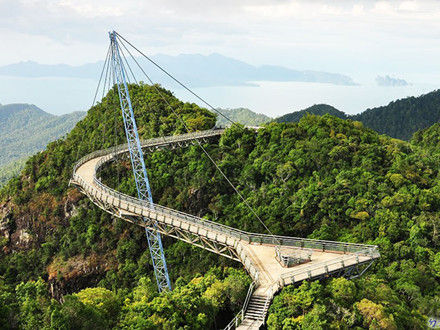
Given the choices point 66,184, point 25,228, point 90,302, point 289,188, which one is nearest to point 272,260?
point 90,302

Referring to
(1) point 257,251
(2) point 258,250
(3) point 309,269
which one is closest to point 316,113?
(2) point 258,250

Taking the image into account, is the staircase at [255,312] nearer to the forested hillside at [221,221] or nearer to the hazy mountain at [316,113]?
the forested hillside at [221,221]

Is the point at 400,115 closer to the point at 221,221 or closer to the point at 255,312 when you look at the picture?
the point at 221,221

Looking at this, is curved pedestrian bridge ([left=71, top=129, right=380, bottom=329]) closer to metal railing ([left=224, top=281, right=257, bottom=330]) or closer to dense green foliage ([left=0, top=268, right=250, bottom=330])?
metal railing ([left=224, top=281, right=257, bottom=330])

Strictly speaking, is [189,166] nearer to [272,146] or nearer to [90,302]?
[272,146]

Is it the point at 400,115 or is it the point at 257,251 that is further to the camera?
the point at 400,115

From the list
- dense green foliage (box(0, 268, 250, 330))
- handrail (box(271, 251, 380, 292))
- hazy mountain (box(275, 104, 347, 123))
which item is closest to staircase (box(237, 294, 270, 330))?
handrail (box(271, 251, 380, 292))
